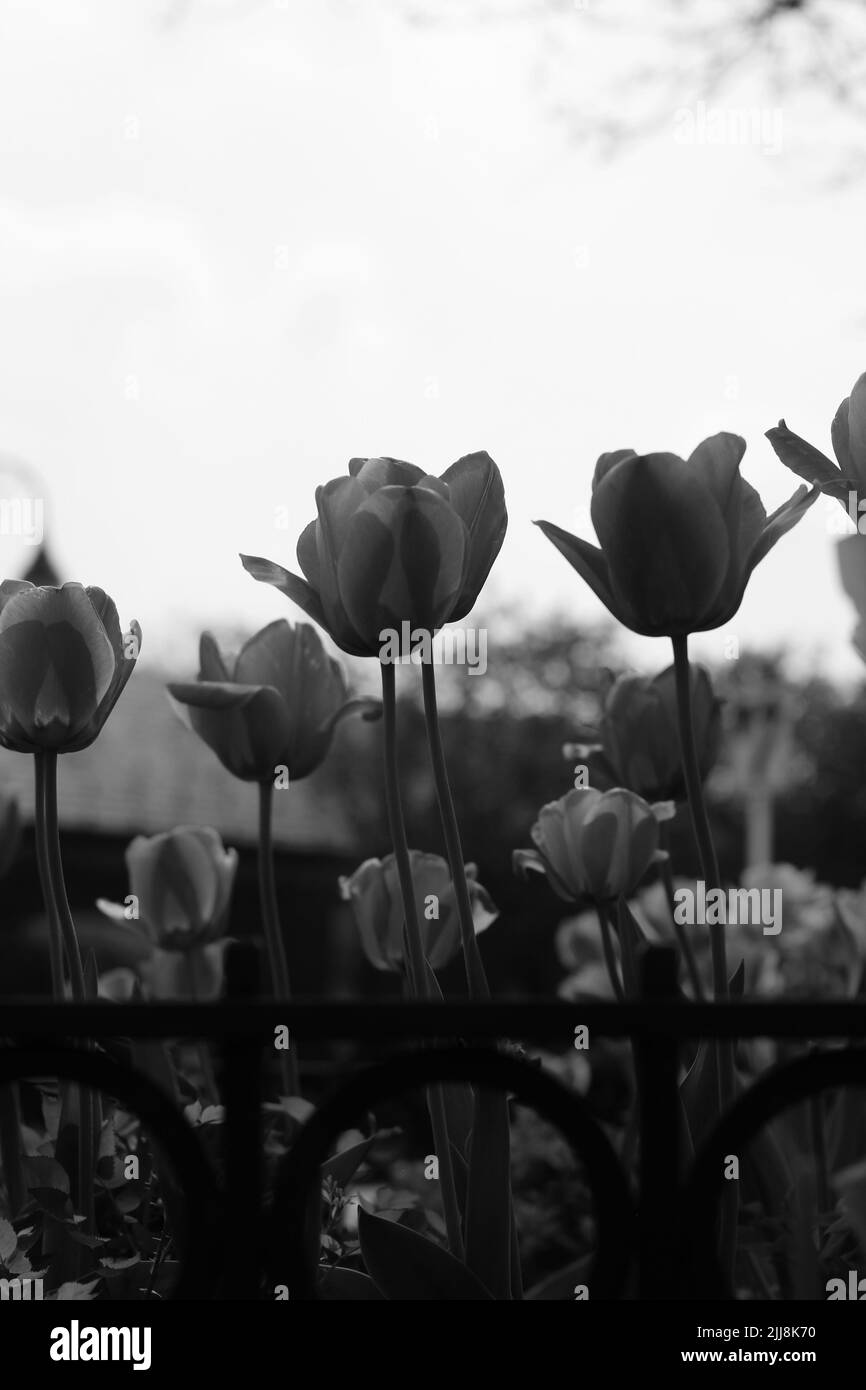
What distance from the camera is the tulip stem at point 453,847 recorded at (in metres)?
1.14

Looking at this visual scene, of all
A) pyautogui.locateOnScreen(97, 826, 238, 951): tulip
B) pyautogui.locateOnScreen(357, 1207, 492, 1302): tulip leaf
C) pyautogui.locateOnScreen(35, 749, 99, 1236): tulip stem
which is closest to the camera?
pyautogui.locateOnScreen(357, 1207, 492, 1302): tulip leaf

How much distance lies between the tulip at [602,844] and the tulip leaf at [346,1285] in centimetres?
55

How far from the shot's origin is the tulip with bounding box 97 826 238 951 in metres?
1.95

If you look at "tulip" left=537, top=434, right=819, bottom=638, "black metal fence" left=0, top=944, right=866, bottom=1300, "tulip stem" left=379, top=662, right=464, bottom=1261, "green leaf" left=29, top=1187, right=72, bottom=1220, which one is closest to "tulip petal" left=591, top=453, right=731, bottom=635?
"tulip" left=537, top=434, right=819, bottom=638

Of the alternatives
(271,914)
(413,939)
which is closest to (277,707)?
(271,914)

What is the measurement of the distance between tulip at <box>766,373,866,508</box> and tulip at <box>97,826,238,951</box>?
106 centimetres

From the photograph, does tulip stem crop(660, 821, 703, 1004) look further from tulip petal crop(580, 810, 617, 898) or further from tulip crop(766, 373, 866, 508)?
tulip crop(766, 373, 866, 508)

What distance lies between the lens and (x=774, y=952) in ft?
9.41

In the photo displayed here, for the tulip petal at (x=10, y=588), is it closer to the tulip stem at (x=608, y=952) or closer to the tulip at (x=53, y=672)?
the tulip at (x=53, y=672)

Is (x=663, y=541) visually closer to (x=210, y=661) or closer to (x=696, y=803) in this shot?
(x=696, y=803)

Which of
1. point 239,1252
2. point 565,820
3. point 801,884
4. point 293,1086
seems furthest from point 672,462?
point 801,884

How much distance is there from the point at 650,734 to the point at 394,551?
726mm

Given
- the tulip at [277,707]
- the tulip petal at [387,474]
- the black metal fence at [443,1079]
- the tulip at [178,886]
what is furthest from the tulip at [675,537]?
the tulip at [178,886]

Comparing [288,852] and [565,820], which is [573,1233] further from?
[288,852]
